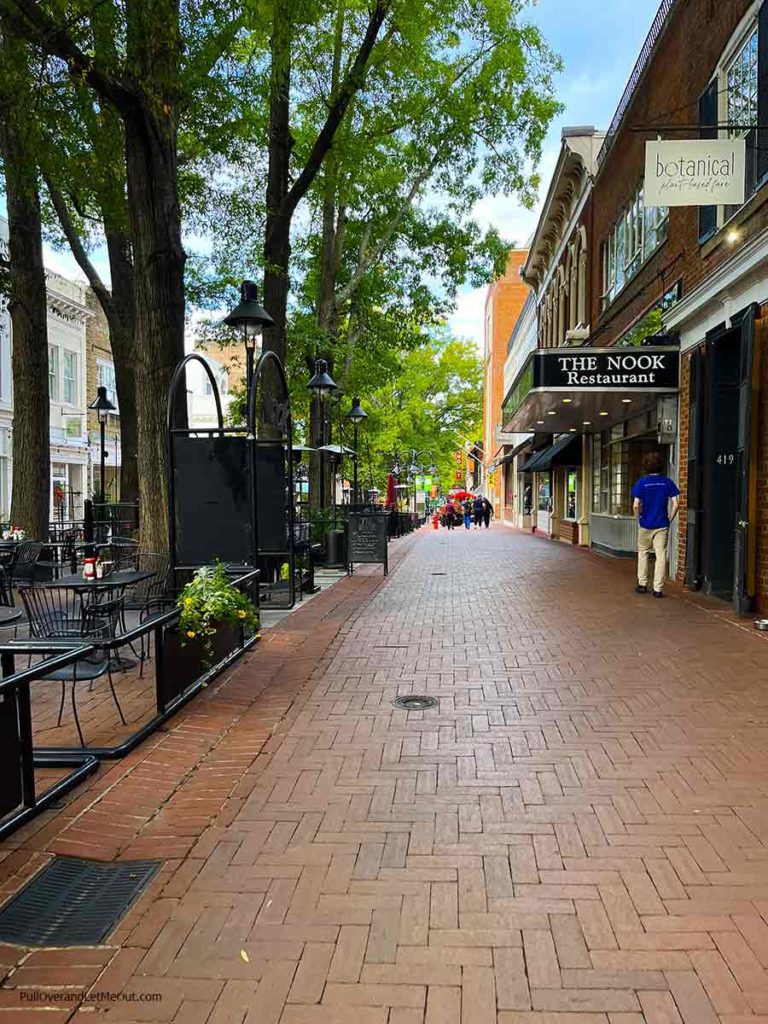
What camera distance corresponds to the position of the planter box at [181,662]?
17.0ft

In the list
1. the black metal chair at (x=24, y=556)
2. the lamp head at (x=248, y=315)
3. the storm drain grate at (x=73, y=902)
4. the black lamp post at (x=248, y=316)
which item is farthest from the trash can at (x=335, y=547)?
the storm drain grate at (x=73, y=902)

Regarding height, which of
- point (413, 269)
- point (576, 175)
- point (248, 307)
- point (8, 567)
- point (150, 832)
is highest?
point (576, 175)

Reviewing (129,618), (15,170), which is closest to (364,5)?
(15,170)

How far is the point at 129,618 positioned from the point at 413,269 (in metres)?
15.0

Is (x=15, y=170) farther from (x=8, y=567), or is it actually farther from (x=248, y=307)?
(x=8, y=567)

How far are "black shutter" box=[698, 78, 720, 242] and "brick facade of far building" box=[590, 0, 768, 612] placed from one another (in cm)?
2

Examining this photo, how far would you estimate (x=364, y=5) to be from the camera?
33.9 ft

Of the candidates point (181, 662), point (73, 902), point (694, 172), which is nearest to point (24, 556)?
point (181, 662)

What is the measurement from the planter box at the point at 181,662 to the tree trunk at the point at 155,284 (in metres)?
2.98

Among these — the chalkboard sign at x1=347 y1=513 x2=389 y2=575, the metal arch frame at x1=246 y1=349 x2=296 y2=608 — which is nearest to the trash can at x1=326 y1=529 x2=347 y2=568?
the chalkboard sign at x1=347 y1=513 x2=389 y2=575

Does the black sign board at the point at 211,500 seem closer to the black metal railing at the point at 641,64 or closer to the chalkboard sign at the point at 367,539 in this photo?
the chalkboard sign at the point at 367,539

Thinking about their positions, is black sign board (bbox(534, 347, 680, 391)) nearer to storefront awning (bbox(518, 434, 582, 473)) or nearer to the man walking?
the man walking

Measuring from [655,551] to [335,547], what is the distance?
5.97m

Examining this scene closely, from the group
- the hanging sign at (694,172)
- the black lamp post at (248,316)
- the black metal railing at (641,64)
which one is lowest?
the black lamp post at (248,316)
